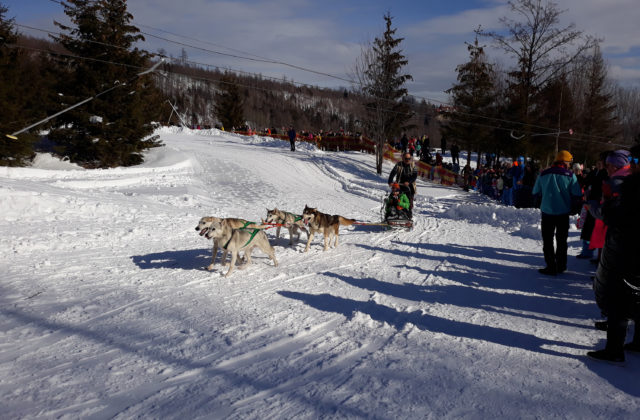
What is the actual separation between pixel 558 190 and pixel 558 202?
17 centimetres

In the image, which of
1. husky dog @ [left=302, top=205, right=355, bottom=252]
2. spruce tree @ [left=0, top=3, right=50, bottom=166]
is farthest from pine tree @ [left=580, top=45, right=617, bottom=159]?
spruce tree @ [left=0, top=3, right=50, bottom=166]

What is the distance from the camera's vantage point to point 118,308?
4676 millimetres

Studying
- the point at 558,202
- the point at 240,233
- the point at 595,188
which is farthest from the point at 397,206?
the point at 240,233

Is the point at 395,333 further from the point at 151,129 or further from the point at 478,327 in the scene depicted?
the point at 151,129

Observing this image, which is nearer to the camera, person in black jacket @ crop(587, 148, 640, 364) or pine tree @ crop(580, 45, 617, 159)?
person in black jacket @ crop(587, 148, 640, 364)

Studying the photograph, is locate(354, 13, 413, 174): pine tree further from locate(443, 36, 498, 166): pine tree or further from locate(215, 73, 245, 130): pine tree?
locate(215, 73, 245, 130): pine tree

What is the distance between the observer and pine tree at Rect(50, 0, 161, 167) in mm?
18625

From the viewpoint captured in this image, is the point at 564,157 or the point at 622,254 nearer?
the point at 622,254

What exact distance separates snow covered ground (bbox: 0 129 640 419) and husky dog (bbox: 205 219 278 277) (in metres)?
0.35

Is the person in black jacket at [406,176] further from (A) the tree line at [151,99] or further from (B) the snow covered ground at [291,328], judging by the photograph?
(A) the tree line at [151,99]

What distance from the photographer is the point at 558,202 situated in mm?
5719

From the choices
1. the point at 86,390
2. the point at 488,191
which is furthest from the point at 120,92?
the point at 86,390

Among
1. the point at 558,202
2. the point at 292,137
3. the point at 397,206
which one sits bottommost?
the point at 397,206

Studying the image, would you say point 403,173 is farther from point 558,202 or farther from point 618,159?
point 618,159
